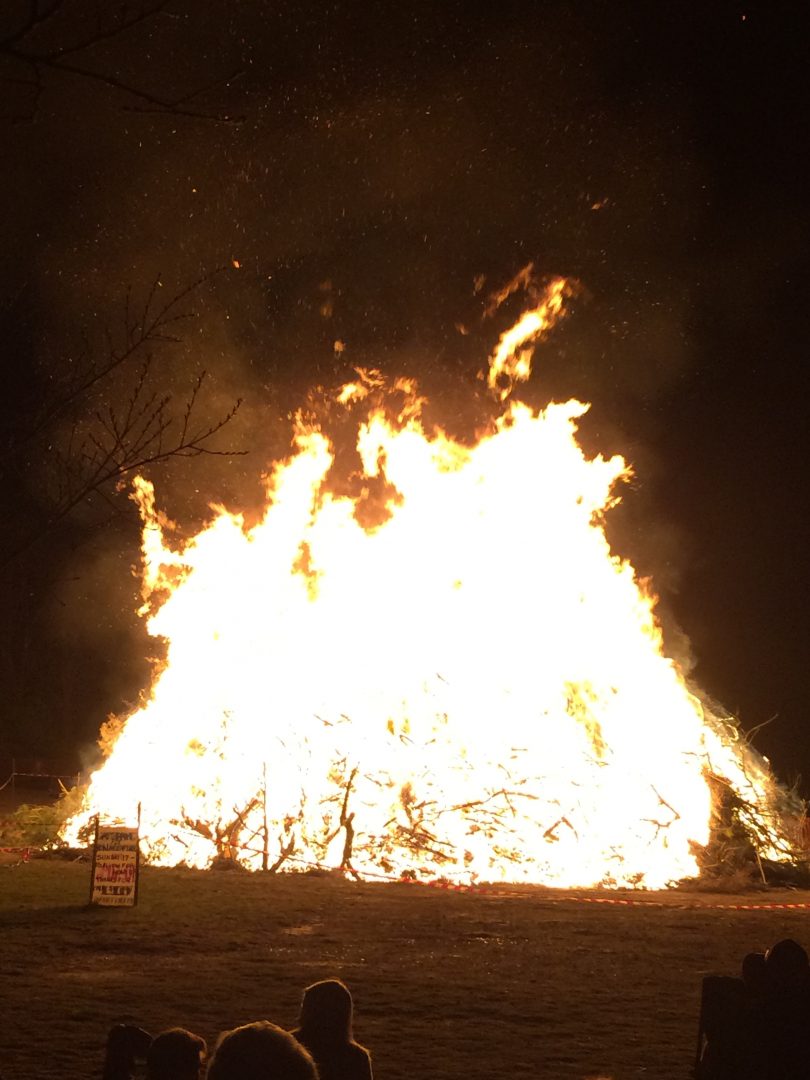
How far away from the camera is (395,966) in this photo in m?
9.21

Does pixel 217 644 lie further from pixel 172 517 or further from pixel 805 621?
pixel 805 621

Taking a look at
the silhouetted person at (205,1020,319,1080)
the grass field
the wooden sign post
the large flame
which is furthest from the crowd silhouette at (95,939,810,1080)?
the large flame

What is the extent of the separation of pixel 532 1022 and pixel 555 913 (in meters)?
4.96

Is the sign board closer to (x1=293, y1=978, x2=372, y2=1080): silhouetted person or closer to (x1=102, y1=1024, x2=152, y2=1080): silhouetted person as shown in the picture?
(x1=293, y1=978, x2=372, y2=1080): silhouetted person

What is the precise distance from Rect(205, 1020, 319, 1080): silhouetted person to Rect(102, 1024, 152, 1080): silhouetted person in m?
0.75

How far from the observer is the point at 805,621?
3528 cm

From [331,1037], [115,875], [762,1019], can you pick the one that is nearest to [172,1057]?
[331,1037]

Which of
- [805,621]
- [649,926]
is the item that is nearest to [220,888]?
[649,926]

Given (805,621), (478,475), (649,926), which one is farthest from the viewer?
(805,621)

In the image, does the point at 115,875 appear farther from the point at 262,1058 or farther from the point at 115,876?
the point at 262,1058

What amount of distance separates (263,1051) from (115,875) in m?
9.77

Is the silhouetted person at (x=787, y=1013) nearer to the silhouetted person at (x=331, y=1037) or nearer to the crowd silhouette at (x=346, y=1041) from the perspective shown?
the crowd silhouette at (x=346, y=1041)

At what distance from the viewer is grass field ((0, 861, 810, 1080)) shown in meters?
6.62

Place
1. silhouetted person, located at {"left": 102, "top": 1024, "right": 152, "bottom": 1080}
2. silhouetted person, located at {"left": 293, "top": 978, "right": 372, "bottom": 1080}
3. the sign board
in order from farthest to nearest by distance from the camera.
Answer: the sign board, silhouetted person, located at {"left": 293, "top": 978, "right": 372, "bottom": 1080}, silhouetted person, located at {"left": 102, "top": 1024, "right": 152, "bottom": 1080}
